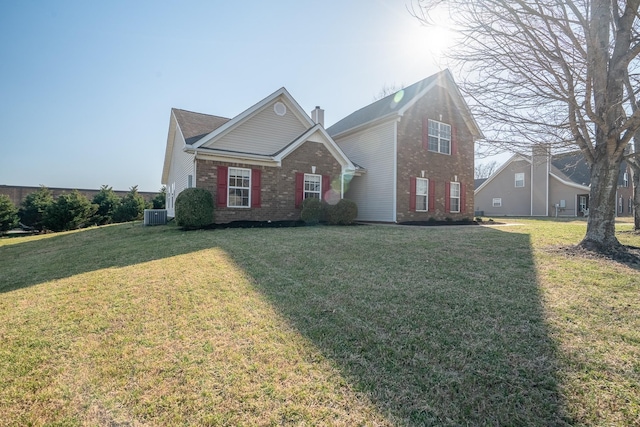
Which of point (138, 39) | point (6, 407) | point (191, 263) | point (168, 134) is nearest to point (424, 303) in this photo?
point (6, 407)

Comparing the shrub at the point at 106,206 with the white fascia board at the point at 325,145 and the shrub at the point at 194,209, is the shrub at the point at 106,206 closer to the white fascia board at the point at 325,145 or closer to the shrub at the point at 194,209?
the shrub at the point at 194,209

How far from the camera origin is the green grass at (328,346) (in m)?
1.96

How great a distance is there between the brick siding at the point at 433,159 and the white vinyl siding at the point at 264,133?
16.6 feet

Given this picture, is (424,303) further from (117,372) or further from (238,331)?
(117,372)

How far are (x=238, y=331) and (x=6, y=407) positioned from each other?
5.32 feet

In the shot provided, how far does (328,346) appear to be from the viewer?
8.94ft

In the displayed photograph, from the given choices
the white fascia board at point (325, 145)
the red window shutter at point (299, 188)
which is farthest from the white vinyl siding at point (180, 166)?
the red window shutter at point (299, 188)

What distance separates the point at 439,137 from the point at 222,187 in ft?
37.0

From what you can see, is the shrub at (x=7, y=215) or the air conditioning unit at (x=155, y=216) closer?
the air conditioning unit at (x=155, y=216)

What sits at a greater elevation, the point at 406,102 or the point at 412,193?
the point at 406,102

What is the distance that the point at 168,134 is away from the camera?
17.4 meters

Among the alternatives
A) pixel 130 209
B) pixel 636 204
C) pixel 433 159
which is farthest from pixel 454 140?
pixel 130 209

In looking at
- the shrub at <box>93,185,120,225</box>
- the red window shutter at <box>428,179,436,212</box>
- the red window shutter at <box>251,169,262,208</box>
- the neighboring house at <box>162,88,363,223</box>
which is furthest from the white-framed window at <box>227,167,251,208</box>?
the shrub at <box>93,185,120,225</box>

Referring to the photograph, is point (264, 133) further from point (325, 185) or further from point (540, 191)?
point (540, 191)
